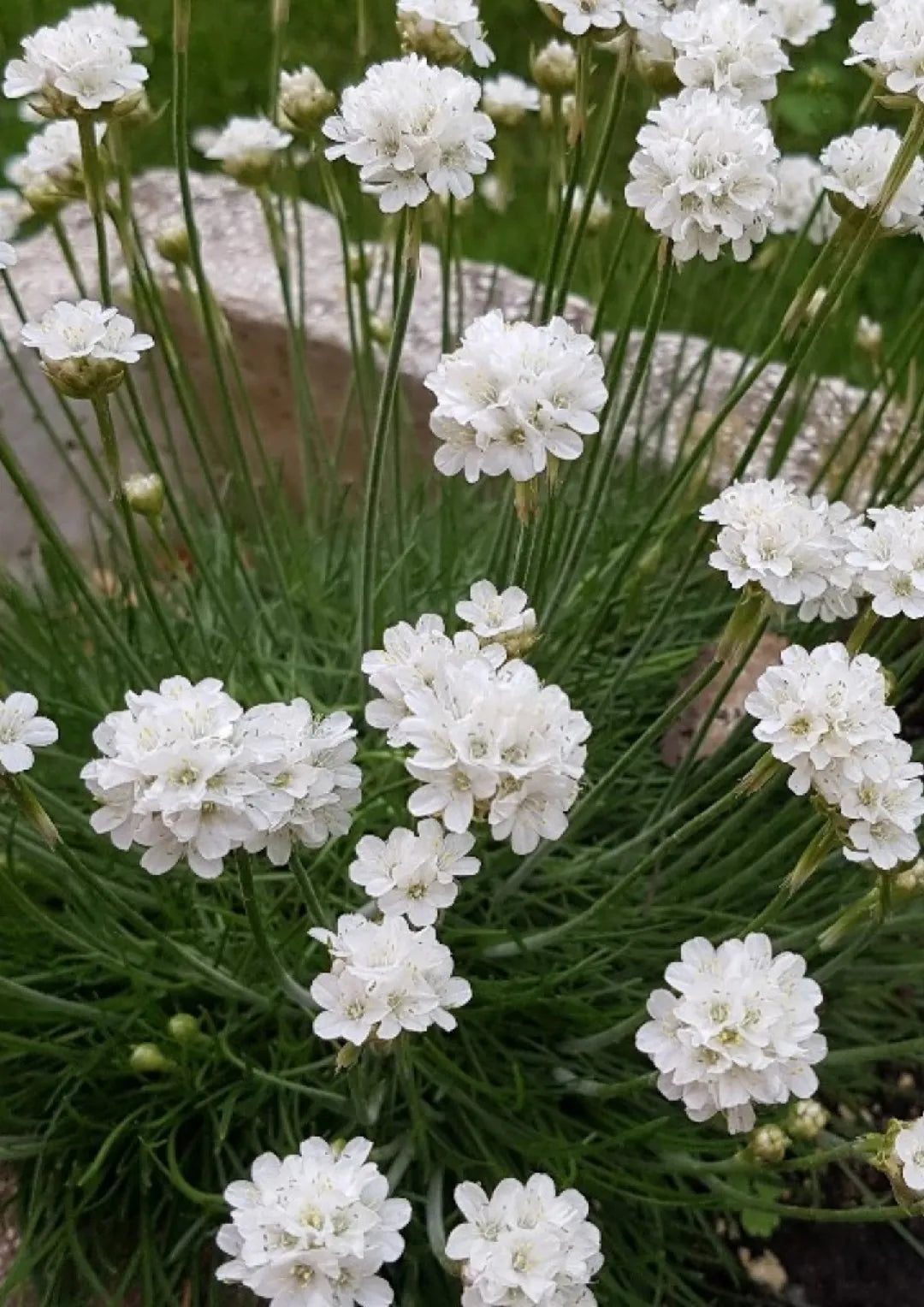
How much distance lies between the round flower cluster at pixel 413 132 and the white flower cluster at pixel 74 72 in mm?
151

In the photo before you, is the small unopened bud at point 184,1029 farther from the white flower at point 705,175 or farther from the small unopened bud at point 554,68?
the small unopened bud at point 554,68

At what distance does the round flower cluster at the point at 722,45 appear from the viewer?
0.79 metres

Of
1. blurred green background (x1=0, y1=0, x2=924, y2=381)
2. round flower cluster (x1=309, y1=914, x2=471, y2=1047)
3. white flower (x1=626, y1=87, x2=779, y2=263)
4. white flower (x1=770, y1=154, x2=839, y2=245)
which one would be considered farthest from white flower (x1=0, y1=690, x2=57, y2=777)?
blurred green background (x1=0, y1=0, x2=924, y2=381)

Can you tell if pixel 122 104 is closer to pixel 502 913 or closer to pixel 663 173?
pixel 663 173

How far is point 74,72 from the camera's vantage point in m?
0.77

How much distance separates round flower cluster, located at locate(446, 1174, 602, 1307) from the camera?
0.61 meters

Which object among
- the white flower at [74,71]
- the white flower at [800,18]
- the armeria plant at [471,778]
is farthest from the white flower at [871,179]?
the white flower at [74,71]

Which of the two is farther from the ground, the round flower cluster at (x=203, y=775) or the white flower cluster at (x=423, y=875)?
the round flower cluster at (x=203, y=775)

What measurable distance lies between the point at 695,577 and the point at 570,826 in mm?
389

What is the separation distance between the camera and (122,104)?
0.83 metres

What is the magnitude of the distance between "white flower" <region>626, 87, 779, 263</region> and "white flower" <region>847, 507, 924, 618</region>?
0.17m

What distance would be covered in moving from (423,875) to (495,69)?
197 cm

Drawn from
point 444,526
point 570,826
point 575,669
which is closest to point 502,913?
point 570,826

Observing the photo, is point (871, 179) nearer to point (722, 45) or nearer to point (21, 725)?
point (722, 45)
